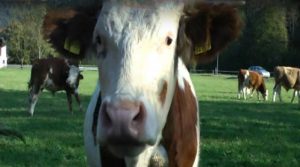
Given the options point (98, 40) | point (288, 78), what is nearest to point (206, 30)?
point (98, 40)

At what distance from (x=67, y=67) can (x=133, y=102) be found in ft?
45.2

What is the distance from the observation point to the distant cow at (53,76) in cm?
1616

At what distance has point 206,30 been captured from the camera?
4.19 m

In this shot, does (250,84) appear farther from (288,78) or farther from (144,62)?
(144,62)

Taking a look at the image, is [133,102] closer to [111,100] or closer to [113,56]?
[111,100]

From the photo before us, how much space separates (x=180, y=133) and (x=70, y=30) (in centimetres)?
112

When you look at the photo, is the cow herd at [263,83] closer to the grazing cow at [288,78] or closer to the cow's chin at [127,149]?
the grazing cow at [288,78]

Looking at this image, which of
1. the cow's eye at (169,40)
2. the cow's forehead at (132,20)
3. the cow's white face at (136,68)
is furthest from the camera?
the cow's eye at (169,40)

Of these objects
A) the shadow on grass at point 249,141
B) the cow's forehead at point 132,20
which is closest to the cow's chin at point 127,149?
the cow's forehead at point 132,20

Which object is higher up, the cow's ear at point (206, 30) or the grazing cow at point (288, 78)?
the cow's ear at point (206, 30)

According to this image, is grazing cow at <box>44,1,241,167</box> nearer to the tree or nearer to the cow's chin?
the cow's chin

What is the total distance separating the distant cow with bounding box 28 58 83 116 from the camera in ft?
53.0

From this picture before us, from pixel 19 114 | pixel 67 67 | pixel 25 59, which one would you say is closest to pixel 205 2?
pixel 19 114

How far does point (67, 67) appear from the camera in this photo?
1673cm
